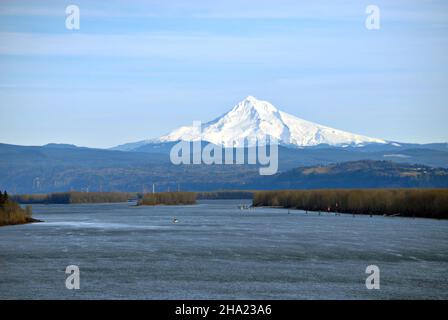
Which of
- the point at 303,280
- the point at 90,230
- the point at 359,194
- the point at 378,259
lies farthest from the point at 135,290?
the point at 359,194

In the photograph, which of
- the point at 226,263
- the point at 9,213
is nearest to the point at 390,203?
the point at 9,213

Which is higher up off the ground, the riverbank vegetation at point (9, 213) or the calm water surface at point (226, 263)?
the riverbank vegetation at point (9, 213)

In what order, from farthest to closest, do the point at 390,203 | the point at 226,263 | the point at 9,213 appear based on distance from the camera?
the point at 390,203
the point at 9,213
the point at 226,263

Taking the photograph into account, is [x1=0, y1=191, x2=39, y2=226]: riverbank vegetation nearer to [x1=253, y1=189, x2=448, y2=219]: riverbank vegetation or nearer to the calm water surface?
the calm water surface

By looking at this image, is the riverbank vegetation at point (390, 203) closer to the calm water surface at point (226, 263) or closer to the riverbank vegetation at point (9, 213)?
the calm water surface at point (226, 263)

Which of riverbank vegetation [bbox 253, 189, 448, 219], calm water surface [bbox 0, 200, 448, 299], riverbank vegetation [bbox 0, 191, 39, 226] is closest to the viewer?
calm water surface [bbox 0, 200, 448, 299]

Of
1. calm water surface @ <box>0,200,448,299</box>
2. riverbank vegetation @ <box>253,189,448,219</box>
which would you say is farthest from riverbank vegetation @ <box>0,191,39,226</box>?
riverbank vegetation @ <box>253,189,448,219</box>

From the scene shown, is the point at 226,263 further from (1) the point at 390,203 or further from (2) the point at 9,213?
(1) the point at 390,203

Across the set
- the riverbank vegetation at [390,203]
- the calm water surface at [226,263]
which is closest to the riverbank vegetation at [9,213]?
the calm water surface at [226,263]
